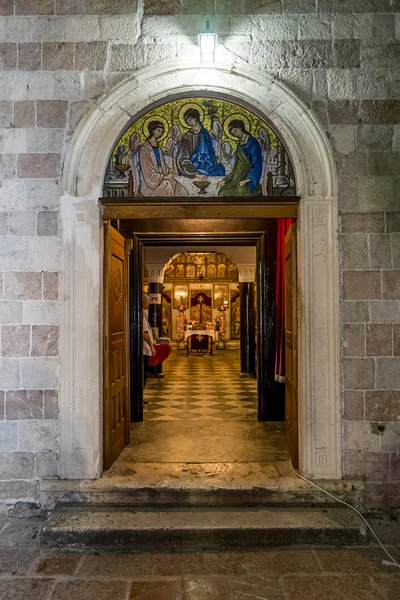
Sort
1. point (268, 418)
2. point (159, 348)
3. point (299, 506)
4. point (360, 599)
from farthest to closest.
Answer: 1. point (159, 348)
2. point (268, 418)
3. point (299, 506)
4. point (360, 599)

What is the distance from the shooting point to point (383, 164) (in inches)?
142

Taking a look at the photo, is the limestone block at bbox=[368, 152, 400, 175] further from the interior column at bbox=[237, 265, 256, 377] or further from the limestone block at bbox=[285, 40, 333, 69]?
the interior column at bbox=[237, 265, 256, 377]

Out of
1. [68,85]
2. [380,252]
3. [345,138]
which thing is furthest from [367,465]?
[68,85]

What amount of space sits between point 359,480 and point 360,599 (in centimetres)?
110

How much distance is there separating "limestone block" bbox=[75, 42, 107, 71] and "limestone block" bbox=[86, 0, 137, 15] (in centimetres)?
27

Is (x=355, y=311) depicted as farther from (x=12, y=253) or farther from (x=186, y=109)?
(x=12, y=253)

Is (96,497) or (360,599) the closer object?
(360,599)

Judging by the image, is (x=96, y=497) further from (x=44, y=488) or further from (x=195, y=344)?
(x=195, y=344)

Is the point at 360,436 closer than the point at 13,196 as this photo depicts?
Yes

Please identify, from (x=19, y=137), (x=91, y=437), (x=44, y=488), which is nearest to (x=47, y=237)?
(x=19, y=137)

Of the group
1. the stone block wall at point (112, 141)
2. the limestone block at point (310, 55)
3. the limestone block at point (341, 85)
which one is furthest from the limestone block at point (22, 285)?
the limestone block at point (341, 85)

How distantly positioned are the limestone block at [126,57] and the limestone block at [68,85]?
31cm

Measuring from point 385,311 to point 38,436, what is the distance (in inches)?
118

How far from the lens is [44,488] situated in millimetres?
3426
